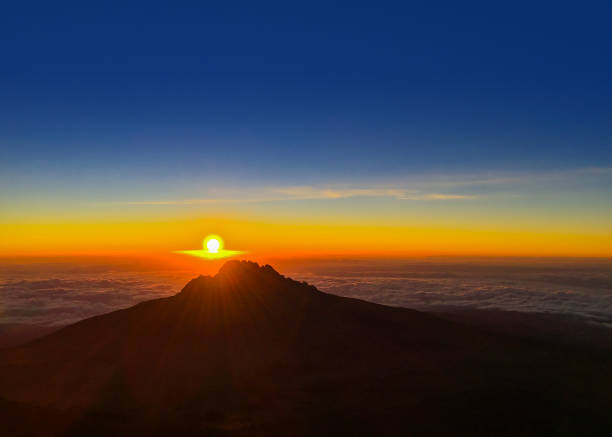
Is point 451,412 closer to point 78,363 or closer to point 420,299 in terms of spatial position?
point 78,363

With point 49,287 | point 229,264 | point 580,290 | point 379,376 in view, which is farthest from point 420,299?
point 49,287

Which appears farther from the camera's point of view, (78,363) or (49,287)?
(49,287)

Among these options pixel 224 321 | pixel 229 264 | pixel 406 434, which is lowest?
pixel 406 434

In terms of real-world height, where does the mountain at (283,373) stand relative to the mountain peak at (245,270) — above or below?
below

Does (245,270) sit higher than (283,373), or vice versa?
(245,270)

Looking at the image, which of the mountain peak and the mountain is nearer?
the mountain

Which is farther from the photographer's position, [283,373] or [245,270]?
[245,270]

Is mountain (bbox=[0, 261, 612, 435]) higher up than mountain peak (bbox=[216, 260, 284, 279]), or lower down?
lower down

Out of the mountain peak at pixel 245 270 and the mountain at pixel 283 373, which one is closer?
the mountain at pixel 283 373
